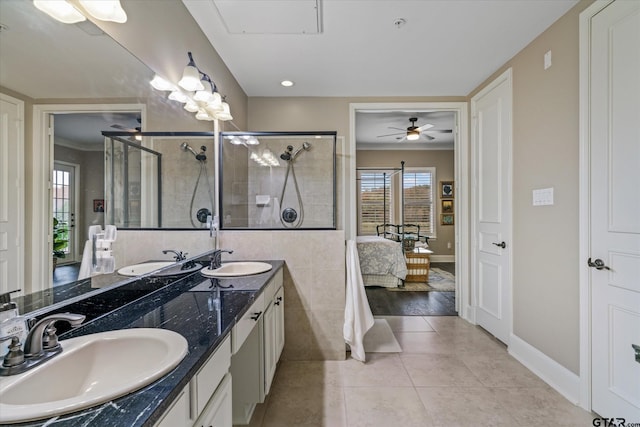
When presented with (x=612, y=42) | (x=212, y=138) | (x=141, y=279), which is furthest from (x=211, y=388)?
(x=612, y=42)

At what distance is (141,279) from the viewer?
1433 mm

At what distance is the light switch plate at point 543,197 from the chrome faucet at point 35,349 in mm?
2651

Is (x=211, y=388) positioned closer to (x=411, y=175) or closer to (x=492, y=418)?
(x=492, y=418)

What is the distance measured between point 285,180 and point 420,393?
2.37 meters

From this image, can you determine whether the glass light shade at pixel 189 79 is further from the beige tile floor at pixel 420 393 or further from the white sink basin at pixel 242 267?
the beige tile floor at pixel 420 393

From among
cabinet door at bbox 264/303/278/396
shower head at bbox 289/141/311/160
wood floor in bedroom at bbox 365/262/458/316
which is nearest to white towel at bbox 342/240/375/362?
cabinet door at bbox 264/303/278/396

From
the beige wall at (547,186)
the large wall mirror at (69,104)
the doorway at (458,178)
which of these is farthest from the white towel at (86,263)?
the beige wall at (547,186)

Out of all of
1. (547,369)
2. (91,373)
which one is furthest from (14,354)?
(547,369)

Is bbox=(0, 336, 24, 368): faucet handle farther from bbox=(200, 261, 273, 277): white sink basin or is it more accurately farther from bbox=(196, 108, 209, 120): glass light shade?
bbox=(196, 108, 209, 120): glass light shade

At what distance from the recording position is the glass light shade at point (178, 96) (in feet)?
5.85

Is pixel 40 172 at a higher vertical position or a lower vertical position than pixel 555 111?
lower

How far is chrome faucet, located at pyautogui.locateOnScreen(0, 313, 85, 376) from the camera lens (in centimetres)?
71

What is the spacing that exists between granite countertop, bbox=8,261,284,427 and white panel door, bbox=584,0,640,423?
77.0 inches

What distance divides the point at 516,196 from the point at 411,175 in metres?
4.40
